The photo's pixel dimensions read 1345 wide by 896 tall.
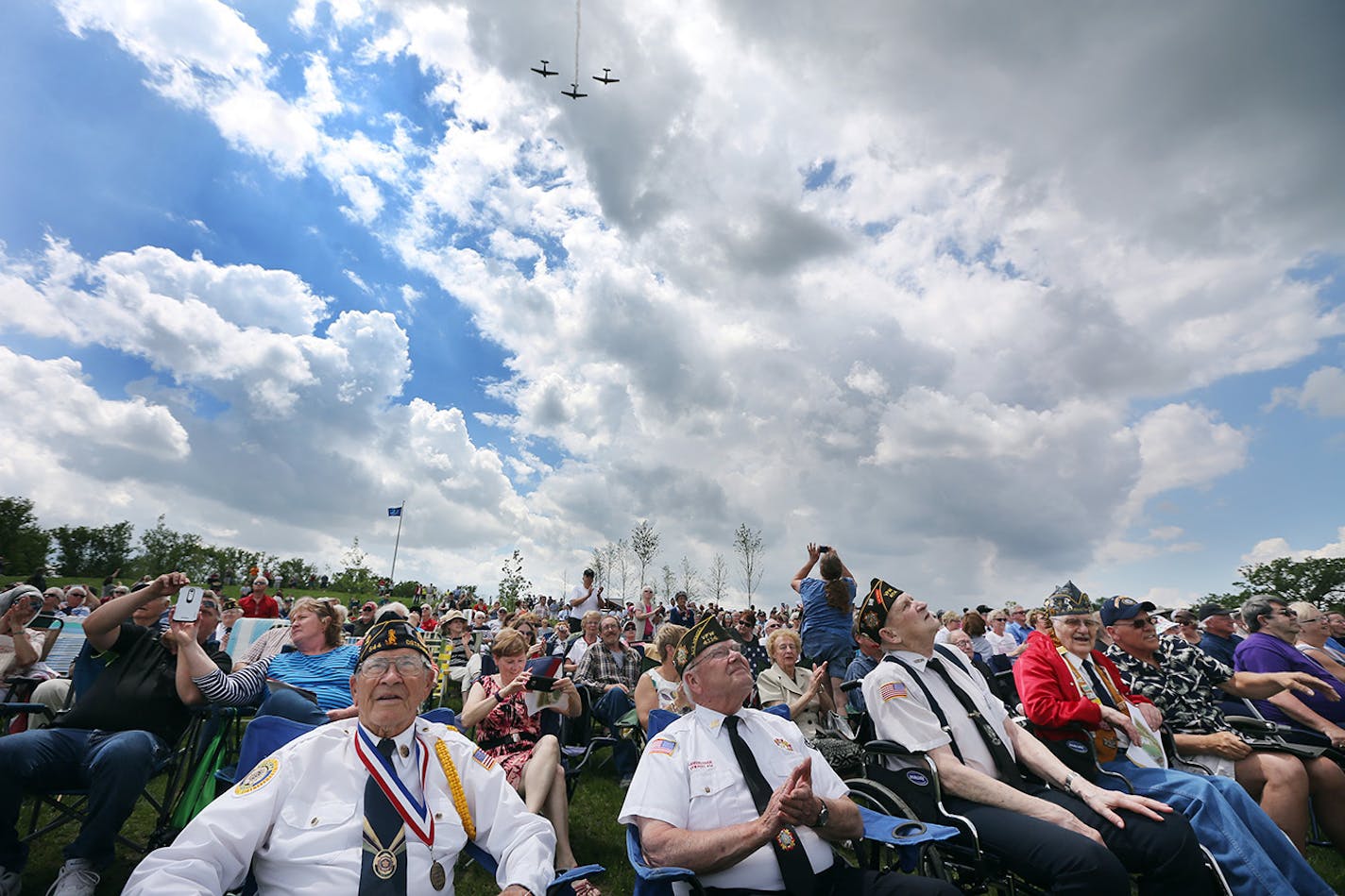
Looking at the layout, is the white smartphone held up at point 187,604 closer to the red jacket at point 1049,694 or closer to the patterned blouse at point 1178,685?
the red jacket at point 1049,694

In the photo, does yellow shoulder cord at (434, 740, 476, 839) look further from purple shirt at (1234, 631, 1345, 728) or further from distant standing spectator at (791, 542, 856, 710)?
purple shirt at (1234, 631, 1345, 728)

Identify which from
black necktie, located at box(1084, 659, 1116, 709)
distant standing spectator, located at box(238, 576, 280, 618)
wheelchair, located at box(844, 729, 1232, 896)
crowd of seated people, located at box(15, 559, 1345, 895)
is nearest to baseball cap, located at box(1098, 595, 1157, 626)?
crowd of seated people, located at box(15, 559, 1345, 895)

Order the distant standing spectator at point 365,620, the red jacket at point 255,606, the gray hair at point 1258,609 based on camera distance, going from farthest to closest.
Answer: the distant standing spectator at point 365,620
the red jacket at point 255,606
the gray hair at point 1258,609

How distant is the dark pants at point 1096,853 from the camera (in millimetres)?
2830

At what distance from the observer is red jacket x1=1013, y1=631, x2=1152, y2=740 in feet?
12.3

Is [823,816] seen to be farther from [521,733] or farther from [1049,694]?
[521,733]

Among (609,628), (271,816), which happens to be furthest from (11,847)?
(609,628)

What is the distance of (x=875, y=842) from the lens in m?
3.11

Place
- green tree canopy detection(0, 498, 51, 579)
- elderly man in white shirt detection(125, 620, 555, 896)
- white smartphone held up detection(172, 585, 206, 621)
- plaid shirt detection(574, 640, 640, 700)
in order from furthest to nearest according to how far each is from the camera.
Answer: green tree canopy detection(0, 498, 51, 579) < plaid shirt detection(574, 640, 640, 700) < white smartphone held up detection(172, 585, 206, 621) < elderly man in white shirt detection(125, 620, 555, 896)

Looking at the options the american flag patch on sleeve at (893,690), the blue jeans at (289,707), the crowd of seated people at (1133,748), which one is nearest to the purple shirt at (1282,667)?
the crowd of seated people at (1133,748)

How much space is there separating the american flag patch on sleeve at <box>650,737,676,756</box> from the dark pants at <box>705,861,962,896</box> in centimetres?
55

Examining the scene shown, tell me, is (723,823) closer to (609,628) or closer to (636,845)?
(636,845)

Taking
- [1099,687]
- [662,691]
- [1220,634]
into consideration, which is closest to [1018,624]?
[1220,634]

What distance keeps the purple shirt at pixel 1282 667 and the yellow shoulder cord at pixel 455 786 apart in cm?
651
